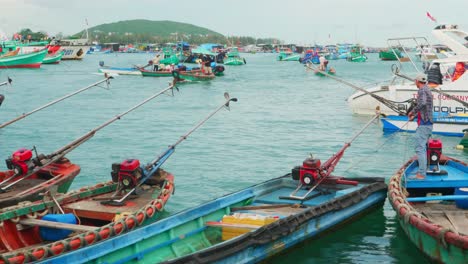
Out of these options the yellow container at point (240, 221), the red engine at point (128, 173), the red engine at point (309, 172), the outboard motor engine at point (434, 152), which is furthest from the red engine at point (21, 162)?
the outboard motor engine at point (434, 152)

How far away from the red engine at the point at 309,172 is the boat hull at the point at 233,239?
46 cm

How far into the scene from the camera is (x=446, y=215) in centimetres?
1068

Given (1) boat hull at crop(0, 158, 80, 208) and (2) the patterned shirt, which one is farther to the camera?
(2) the patterned shirt

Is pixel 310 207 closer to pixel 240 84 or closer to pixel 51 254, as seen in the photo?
pixel 51 254

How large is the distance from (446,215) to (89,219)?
6.33m

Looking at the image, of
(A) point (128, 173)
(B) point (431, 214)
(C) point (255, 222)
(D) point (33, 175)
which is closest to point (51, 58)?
(D) point (33, 175)

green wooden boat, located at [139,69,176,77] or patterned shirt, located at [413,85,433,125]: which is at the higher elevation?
patterned shirt, located at [413,85,433,125]

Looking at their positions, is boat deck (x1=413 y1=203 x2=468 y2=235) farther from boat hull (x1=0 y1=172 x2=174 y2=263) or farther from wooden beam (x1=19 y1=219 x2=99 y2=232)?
wooden beam (x1=19 y1=219 x2=99 y2=232)

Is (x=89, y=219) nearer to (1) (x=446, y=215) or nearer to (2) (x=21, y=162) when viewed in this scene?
(2) (x=21, y=162)

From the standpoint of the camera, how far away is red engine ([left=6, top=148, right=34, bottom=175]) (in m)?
12.8

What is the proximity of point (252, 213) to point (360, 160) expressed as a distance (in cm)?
993

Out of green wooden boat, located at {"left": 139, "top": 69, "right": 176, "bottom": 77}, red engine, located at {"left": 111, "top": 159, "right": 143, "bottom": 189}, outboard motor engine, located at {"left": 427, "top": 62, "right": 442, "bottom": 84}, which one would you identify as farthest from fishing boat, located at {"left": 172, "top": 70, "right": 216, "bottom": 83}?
red engine, located at {"left": 111, "top": 159, "right": 143, "bottom": 189}

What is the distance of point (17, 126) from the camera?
28797 mm

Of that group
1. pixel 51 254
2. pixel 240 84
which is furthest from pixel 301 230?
pixel 240 84
